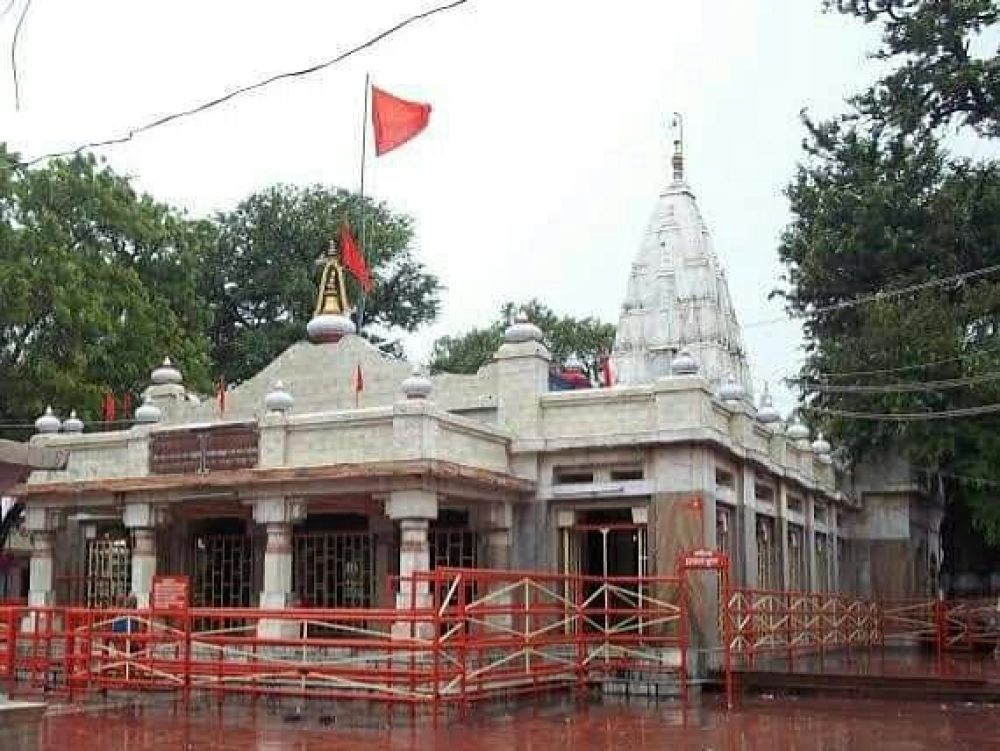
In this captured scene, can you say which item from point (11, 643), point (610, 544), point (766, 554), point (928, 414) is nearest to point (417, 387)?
point (610, 544)

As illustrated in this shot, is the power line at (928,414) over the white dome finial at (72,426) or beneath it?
over

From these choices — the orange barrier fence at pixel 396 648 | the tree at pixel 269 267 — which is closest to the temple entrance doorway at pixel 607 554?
the orange barrier fence at pixel 396 648

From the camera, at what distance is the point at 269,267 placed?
151ft

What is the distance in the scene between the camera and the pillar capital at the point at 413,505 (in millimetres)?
18094

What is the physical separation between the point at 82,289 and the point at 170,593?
13746mm

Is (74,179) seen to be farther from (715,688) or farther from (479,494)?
(715,688)

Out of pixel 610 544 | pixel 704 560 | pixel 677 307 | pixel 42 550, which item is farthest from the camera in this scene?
pixel 677 307

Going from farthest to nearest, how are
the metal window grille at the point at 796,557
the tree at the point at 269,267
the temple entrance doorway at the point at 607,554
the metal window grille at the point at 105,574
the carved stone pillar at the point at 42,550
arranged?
1. the tree at the point at 269,267
2. the metal window grille at the point at 796,557
3. the metal window grille at the point at 105,574
4. the carved stone pillar at the point at 42,550
5. the temple entrance doorway at the point at 607,554

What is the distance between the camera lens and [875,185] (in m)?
30.2

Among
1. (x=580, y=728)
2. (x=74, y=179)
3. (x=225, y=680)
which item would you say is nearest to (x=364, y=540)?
(x=225, y=680)

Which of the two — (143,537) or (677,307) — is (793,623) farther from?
(677,307)

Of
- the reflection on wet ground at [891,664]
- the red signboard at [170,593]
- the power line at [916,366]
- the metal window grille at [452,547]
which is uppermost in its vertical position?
the power line at [916,366]

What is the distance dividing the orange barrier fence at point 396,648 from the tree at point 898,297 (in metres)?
10.1

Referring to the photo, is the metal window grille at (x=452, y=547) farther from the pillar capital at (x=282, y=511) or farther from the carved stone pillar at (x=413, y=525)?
the carved stone pillar at (x=413, y=525)
